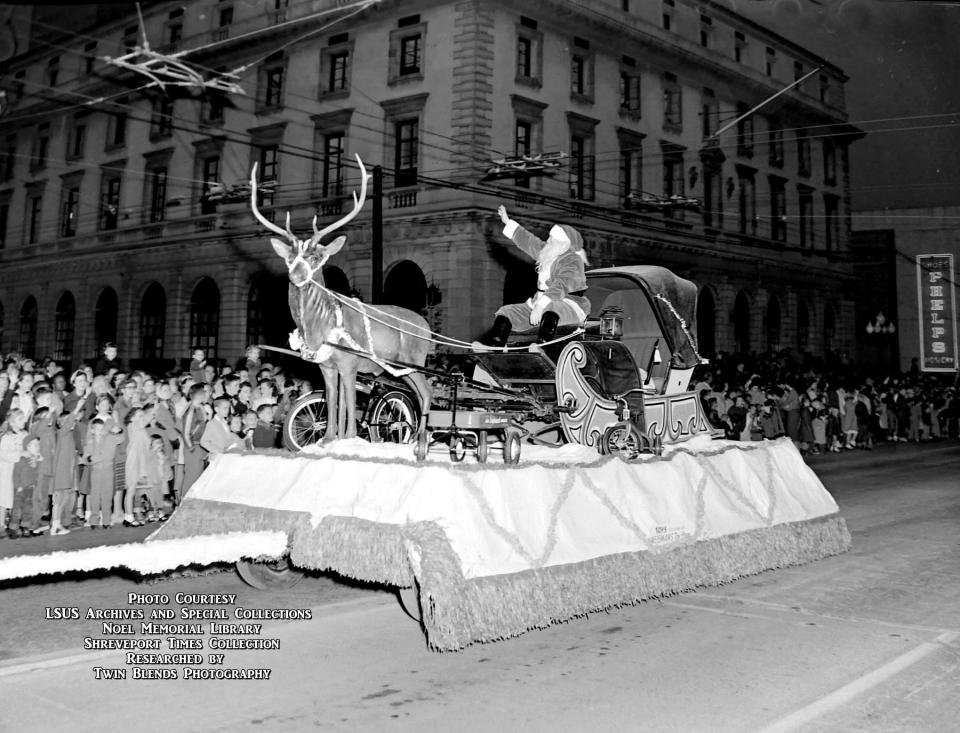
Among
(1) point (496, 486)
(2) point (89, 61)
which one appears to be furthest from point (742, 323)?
(1) point (496, 486)

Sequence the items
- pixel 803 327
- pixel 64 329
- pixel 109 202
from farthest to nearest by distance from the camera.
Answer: pixel 803 327
pixel 64 329
pixel 109 202

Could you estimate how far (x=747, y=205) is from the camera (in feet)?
127

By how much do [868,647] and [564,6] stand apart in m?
26.7

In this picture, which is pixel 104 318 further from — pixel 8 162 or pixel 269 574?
pixel 269 574

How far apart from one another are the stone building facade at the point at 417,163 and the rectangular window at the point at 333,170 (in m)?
0.11

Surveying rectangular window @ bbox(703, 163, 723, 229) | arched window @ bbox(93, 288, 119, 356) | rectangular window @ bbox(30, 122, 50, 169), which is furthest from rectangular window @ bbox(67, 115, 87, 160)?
rectangular window @ bbox(703, 163, 723, 229)

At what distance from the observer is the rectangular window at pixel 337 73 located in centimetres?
3013

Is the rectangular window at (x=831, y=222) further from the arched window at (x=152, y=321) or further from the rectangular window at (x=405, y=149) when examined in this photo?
the arched window at (x=152, y=321)

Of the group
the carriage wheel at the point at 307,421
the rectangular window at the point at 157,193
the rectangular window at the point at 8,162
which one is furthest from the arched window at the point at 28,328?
the carriage wheel at the point at 307,421

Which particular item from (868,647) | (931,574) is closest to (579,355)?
(868,647)

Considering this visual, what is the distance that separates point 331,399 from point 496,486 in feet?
7.00

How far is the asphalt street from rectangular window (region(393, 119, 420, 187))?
853 inches

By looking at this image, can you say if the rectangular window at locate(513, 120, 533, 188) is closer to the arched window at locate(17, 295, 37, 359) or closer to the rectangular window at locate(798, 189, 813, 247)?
the rectangular window at locate(798, 189, 813, 247)

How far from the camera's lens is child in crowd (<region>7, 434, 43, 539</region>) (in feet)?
33.4
